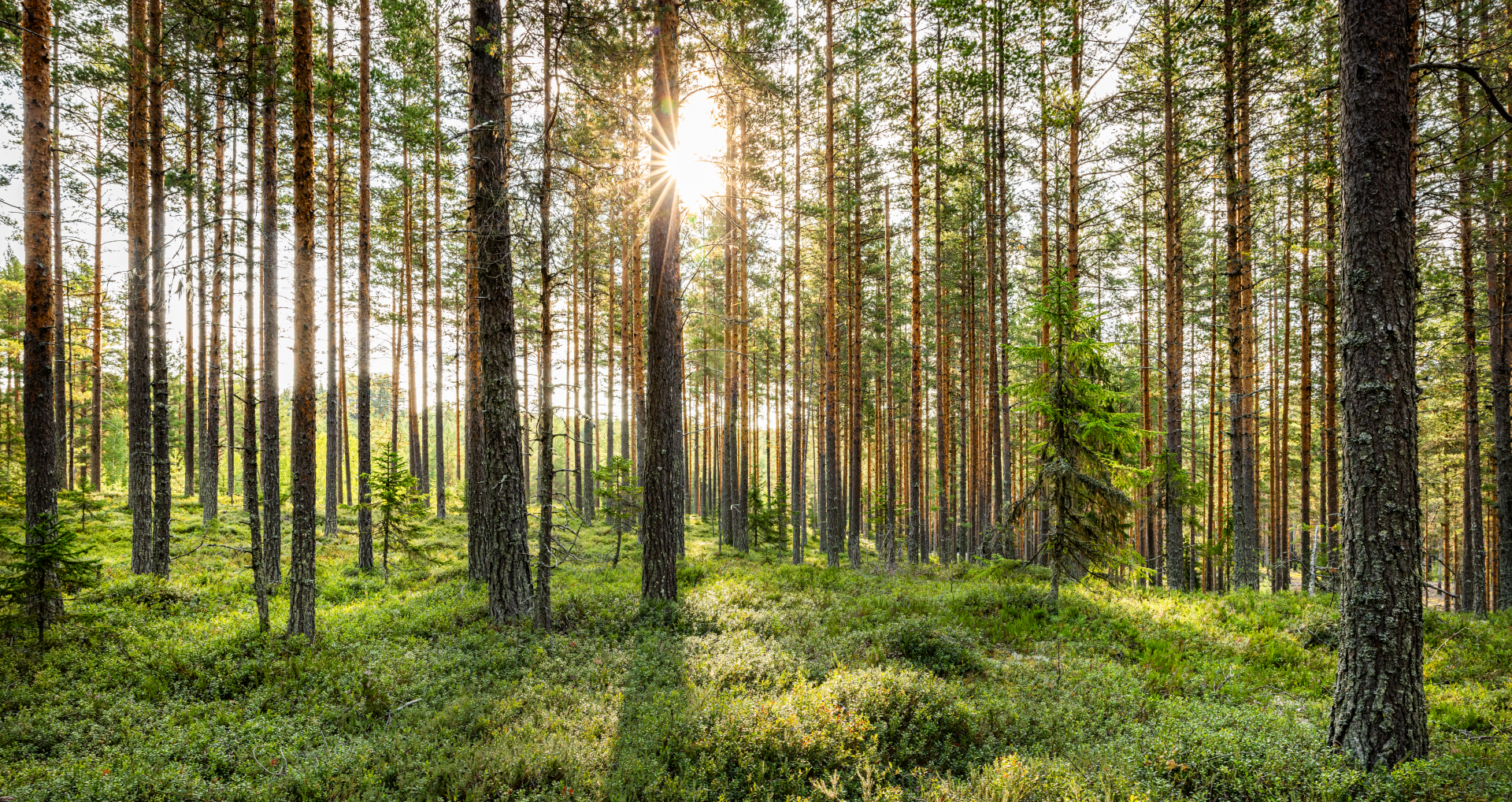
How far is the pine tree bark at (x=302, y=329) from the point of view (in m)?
7.05

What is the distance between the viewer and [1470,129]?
9.87 metres

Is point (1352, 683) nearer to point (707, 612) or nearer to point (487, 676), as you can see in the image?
point (707, 612)

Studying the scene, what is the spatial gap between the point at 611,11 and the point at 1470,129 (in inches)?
587

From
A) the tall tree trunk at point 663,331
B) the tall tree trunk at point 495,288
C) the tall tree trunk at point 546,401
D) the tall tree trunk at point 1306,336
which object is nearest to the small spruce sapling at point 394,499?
the tall tree trunk at point 495,288

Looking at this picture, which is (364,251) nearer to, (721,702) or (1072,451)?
(721,702)

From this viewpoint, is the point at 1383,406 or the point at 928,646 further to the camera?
the point at 928,646

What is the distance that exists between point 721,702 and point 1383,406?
5792 mm

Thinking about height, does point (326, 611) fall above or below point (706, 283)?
below

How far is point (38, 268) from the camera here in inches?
315

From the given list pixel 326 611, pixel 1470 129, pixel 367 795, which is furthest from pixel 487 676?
pixel 1470 129

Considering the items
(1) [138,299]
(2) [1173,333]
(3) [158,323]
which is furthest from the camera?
(2) [1173,333]

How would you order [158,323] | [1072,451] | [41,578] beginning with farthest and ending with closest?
[158,323] → [1072,451] → [41,578]

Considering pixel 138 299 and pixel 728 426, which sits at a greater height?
pixel 138 299

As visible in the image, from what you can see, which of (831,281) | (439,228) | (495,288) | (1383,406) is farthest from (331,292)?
(1383,406)
